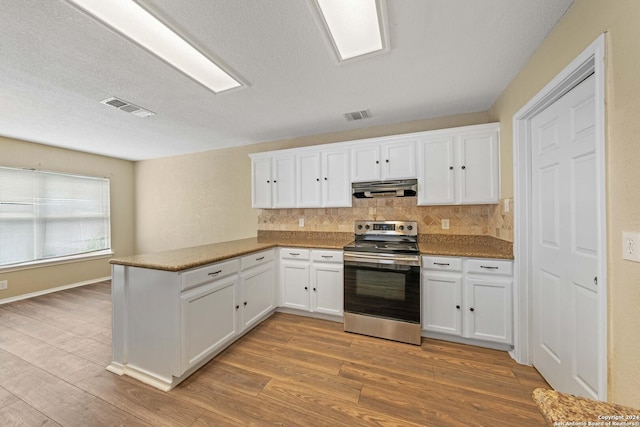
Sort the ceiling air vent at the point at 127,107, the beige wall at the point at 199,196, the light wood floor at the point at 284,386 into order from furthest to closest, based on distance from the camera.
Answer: the beige wall at the point at 199,196
the ceiling air vent at the point at 127,107
the light wood floor at the point at 284,386

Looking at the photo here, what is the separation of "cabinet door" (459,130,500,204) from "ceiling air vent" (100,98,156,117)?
11.6 feet

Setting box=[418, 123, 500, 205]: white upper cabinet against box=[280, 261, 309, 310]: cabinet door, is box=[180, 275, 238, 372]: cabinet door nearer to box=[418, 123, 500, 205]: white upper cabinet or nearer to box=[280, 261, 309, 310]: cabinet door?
box=[280, 261, 309, 310]: cabinet door

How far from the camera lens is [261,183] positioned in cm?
345

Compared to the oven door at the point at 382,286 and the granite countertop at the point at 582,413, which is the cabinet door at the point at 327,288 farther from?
the granite countertop at the point at 582,413

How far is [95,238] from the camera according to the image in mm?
4453

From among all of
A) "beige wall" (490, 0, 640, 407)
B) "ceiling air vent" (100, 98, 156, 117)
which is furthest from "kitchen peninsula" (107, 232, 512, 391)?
"ceiling air vent" (100, 98, 156, 117)

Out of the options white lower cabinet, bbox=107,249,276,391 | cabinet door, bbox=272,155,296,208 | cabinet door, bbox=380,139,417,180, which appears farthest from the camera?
cabinet door, bbox=272,155,296,208

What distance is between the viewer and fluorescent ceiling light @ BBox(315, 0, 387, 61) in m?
1.34

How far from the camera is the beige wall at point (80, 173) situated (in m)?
3.48

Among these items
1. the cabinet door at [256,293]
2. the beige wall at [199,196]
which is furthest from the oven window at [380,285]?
the beige wall at [199,196]

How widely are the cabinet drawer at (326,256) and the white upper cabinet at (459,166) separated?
3.74ft

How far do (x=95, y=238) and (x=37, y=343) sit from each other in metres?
2.73

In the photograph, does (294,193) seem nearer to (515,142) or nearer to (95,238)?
(515,142)

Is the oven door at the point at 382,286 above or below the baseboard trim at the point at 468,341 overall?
above
